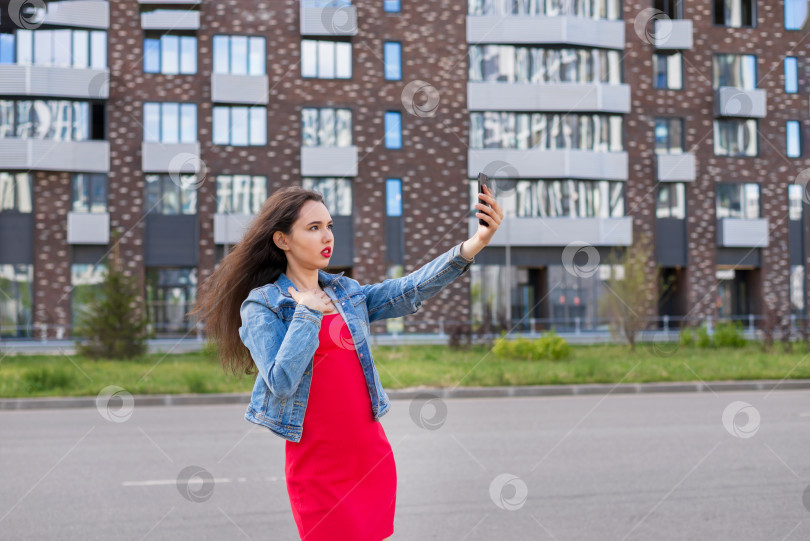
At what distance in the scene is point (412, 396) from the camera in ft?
41.7

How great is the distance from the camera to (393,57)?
30.9 m

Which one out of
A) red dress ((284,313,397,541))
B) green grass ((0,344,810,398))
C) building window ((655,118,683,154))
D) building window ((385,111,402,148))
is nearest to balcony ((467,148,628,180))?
building window ((655,118,683,154))

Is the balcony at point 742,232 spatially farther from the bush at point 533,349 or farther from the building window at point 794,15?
the bush at point 533,349

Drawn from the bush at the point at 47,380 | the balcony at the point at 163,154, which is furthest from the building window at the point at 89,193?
the bush at the point at 47,380

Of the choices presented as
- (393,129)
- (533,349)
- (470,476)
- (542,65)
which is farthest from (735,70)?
(470,476)

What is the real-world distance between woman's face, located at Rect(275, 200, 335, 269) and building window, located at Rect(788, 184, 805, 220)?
3594 cm

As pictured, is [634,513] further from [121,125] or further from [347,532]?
[121,125]

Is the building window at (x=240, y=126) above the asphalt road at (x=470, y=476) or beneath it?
above

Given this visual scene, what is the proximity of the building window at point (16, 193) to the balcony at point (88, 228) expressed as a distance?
5.84 feet

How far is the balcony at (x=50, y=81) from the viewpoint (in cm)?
2836

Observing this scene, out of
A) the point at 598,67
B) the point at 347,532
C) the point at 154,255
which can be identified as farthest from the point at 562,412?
the point at 598,67

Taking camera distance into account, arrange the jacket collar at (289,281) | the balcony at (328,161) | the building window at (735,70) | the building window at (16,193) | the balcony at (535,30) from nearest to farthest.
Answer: the jacket collar at (289,281), the building window at (16,193), the balcony at (328,161), the balcony at (535,30), the building window at (735,70)

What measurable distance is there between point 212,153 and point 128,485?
24.8m

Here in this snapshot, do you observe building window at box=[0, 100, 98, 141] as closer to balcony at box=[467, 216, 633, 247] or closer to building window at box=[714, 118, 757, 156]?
balcony at box=[467, 216, 633, 247]
